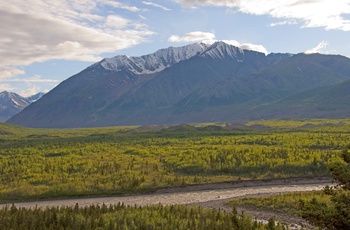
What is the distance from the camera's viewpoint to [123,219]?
74.1 feet

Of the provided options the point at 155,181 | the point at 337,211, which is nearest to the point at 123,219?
the point at 337,211

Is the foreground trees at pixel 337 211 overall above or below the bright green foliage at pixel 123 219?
above

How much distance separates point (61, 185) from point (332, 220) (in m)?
31.7

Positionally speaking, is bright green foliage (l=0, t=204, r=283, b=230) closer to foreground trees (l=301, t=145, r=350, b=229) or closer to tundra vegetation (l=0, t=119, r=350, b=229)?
tundra vegetation (l=0, t=119, r=350, b=229)

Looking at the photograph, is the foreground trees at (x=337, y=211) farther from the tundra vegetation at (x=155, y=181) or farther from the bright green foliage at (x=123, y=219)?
the bright green foliage at (x=123, y=219)

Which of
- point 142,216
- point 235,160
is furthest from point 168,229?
point 235,160

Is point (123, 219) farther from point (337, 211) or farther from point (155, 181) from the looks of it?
point (155, 181)

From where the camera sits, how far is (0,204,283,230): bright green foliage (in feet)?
68.4

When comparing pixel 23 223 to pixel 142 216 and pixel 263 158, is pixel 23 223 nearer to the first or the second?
pixel 142 216

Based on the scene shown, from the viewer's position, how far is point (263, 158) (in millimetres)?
49406

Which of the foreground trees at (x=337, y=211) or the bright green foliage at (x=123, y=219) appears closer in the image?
the foreground trees at (x=337, y=211)

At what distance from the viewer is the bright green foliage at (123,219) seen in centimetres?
2084

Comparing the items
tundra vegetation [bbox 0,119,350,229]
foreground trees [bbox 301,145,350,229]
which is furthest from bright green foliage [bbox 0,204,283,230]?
foreground trees [bbox 301,145,350,229]

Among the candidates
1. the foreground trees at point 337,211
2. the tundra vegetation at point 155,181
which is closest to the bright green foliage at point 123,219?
the tundra vegetation at point 155,181
